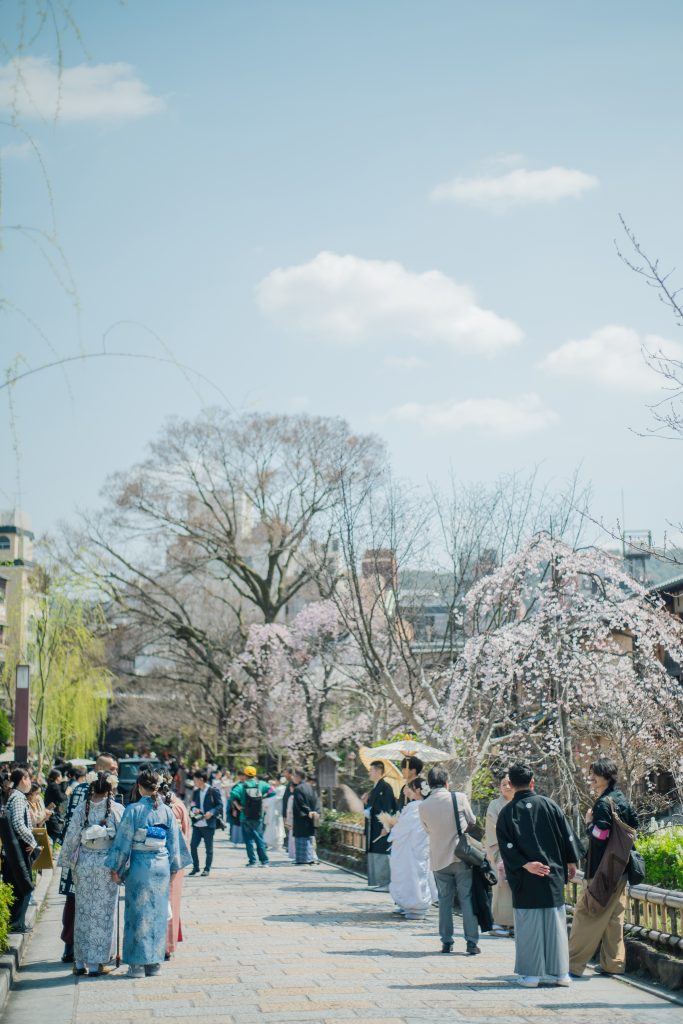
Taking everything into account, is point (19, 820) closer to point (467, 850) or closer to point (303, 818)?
point (467, 850)

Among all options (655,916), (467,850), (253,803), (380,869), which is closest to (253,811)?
(253,803)

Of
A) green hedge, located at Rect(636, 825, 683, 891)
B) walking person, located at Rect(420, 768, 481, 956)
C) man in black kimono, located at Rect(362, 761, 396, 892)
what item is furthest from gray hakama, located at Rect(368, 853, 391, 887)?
green hedge, located at Rect(636, 825, 683, 891)

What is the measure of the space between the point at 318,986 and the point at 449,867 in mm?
2203

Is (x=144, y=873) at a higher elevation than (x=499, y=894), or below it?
higher

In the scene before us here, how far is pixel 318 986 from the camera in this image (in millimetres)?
8484

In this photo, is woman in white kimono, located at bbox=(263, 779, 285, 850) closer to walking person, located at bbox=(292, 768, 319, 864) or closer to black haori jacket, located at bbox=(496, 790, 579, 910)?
walking person, located at bbox=(292, 768, 319, 864)

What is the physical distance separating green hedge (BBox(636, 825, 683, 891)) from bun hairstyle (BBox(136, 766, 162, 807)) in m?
4.38

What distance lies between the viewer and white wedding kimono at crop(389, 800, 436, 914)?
503 inches

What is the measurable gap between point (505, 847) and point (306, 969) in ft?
6.71

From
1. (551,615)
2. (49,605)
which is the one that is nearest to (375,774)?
(551,615)

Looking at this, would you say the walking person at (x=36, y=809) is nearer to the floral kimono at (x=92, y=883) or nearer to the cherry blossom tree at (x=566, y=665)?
the floral kimono at (x=92, y=883)

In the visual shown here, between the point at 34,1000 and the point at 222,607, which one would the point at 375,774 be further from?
the point at 222,607

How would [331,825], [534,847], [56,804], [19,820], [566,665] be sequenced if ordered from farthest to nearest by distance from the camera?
[331,825], [56,804], [566,665], [19,820], [534,847]

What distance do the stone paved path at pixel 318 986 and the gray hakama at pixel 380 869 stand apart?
9.45 feet
